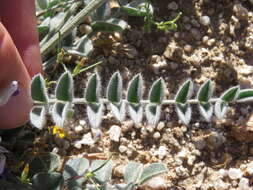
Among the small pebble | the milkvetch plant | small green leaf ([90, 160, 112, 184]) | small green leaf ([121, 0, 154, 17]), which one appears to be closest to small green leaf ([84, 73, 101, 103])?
the milkvetch plant

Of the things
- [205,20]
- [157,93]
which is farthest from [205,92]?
[205,20]

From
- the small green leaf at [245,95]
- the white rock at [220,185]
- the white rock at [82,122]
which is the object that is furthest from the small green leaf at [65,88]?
the white rock at [220,185]

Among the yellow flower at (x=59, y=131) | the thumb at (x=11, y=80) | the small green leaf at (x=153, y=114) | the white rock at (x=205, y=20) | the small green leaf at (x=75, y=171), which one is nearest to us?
the thumb at (x=11, y=80)

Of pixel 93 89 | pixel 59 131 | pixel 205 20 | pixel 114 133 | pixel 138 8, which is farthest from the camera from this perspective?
pixel 205 20

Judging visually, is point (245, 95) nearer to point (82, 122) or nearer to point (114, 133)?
point (114, 133)

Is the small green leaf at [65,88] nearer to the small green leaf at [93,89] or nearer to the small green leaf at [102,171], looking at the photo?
the small green leaf at [93,89]

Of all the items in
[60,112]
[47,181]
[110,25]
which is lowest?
[47,181]

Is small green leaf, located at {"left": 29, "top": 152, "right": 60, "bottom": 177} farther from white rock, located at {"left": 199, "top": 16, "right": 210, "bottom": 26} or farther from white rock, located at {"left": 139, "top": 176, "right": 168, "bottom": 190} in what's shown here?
white rock, located at {"left": 199, "top": 16, "right": 210, "bottom": 26}
